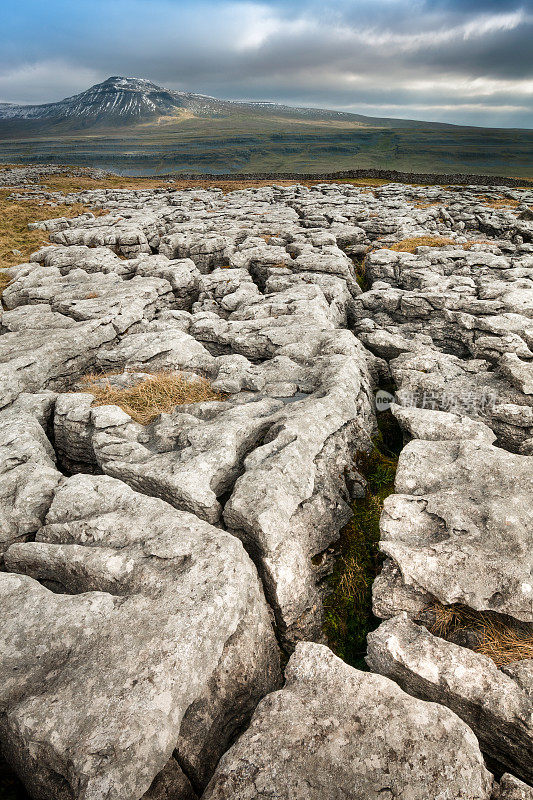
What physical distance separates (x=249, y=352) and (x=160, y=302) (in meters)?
10.9

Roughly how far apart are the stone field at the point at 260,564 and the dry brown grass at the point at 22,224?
2888 cm

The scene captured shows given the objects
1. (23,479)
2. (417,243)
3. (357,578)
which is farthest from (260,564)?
(417,243)

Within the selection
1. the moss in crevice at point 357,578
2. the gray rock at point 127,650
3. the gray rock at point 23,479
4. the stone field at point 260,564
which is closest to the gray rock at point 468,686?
the stone field at point 260,564

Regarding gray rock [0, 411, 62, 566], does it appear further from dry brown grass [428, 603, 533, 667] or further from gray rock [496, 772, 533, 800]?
gray rock [496, 772, 533, 800]

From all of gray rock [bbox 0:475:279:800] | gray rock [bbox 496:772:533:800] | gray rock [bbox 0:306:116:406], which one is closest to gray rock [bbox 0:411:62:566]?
gray rock [bbox 0:475:279:800]

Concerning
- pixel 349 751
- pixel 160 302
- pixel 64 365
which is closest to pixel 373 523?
pixel 349 751

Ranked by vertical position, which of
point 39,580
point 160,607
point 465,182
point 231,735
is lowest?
point 231,735

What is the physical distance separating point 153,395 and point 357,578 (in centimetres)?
817

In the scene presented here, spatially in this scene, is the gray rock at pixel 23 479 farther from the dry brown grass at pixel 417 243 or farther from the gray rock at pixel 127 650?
the dry brown grass at pixel 417 243

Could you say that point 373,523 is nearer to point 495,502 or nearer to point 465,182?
point 495,502

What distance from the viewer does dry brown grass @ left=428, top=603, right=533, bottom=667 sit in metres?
6.84

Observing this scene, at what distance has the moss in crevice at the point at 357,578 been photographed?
28.0 feet

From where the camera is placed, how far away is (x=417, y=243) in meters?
32.6

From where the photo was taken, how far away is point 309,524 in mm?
9312
